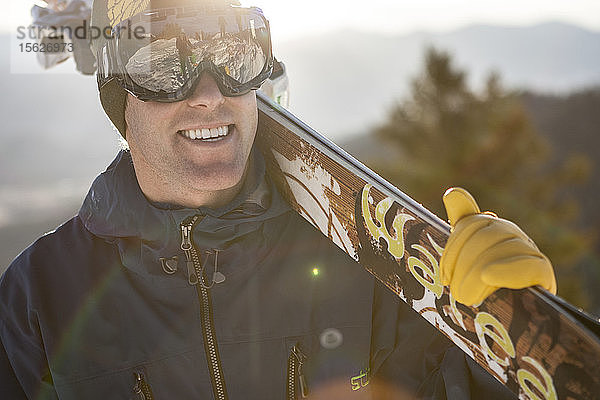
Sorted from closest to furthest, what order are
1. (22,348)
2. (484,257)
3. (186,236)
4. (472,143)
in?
(484,257), (186,236), (22,348), (472,143)

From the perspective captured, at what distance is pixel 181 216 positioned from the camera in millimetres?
1936

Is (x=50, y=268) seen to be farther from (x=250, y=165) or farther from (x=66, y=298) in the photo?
(x=250, y=165)

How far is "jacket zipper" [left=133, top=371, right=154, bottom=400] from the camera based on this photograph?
200 centimetres

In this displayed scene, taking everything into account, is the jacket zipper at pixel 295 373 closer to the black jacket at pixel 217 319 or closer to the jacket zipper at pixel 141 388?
the black jacket at pixel 217 319

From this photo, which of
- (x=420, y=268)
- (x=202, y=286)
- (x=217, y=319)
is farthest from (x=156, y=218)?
(x=420, y=268)

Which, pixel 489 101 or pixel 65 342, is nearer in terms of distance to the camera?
pixel 65 342

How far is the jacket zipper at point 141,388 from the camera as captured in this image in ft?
6.57

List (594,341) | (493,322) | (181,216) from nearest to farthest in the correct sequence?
(594,341) → (493,322) → (181,216)

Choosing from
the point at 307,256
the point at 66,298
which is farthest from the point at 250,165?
the point at 66,298

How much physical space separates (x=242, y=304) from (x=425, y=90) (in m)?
19.2

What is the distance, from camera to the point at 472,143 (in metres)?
19.5

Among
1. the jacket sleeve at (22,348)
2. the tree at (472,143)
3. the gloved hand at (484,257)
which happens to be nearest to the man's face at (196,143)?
the jacket sleeve at (22,348)

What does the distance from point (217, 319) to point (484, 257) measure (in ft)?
3.42

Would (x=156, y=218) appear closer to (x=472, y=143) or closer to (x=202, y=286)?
(x=202, y=286)
